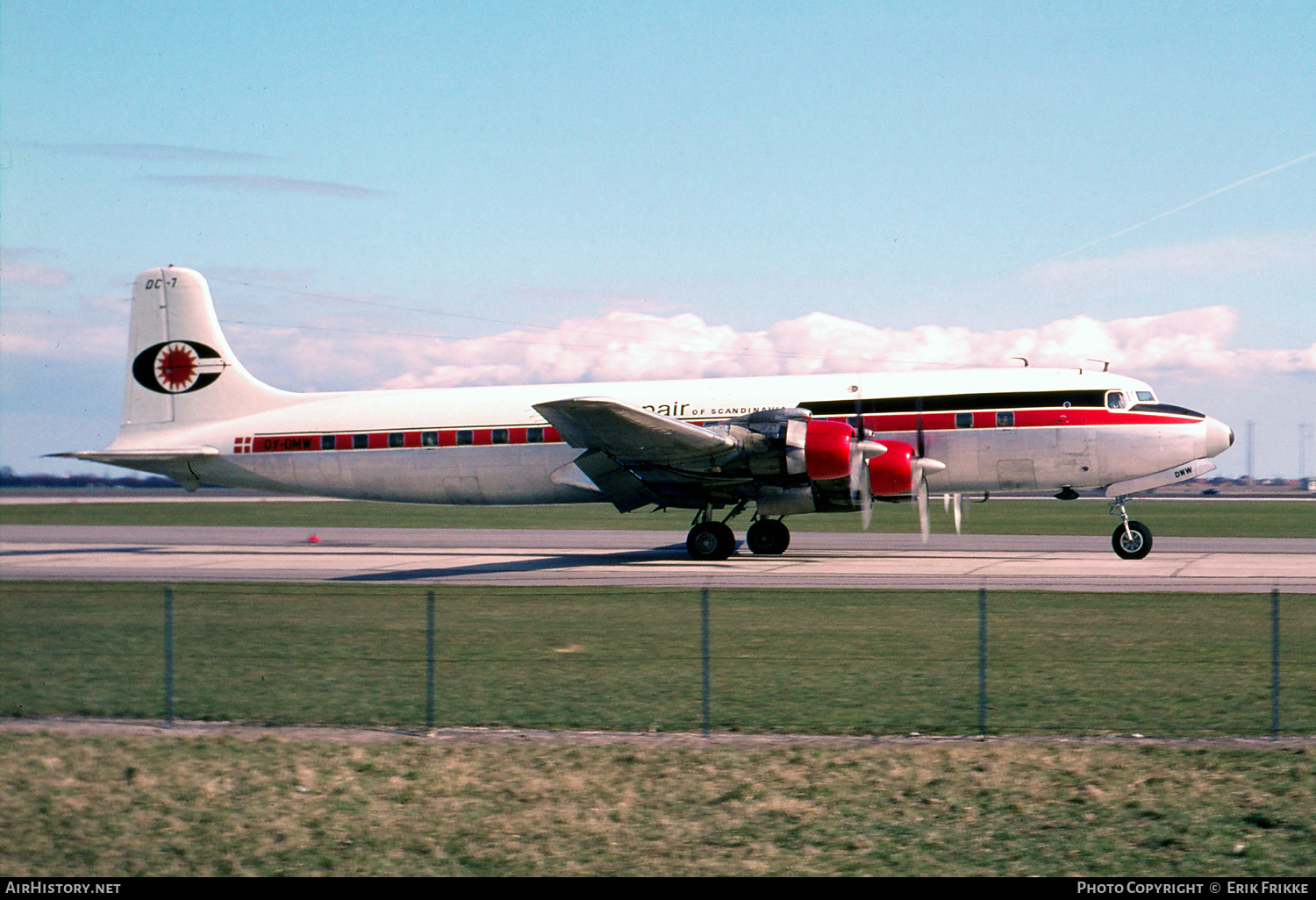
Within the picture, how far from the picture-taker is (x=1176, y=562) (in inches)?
1180

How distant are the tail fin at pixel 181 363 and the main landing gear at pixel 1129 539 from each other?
26604 mm

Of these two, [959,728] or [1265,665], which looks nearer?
[959,728]

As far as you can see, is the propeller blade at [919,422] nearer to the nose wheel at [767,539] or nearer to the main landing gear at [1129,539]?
the nose wheel at [767,539]

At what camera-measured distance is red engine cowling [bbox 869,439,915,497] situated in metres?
28.7

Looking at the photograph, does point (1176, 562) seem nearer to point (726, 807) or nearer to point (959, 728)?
point (959, 728)

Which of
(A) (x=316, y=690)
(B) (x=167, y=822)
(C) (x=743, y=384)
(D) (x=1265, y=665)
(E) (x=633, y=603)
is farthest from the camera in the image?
(C) (x=743, y=384)

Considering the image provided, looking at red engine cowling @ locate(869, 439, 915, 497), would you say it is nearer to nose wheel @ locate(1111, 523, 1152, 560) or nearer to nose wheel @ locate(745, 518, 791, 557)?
nose wheel @ locate(745, 518, 791, 557)

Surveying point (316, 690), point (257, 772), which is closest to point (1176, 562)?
point (316, 690)

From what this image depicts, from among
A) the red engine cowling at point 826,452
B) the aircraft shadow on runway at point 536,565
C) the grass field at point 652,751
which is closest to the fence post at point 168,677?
the grass field at point 652,751

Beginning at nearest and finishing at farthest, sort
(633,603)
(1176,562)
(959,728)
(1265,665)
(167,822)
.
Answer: (167,822) < (959,728) < (1265,665) < (633,603) < (1176,562)

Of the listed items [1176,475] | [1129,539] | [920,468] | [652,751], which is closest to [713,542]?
[920,468]

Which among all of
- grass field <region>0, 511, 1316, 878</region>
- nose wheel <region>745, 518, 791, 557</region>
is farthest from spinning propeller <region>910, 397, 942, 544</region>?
grass field <region>0, 511, 1316, 878</region>

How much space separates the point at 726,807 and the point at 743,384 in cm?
2492

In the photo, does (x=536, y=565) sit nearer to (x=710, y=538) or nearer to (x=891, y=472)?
(x=710, y=538)
